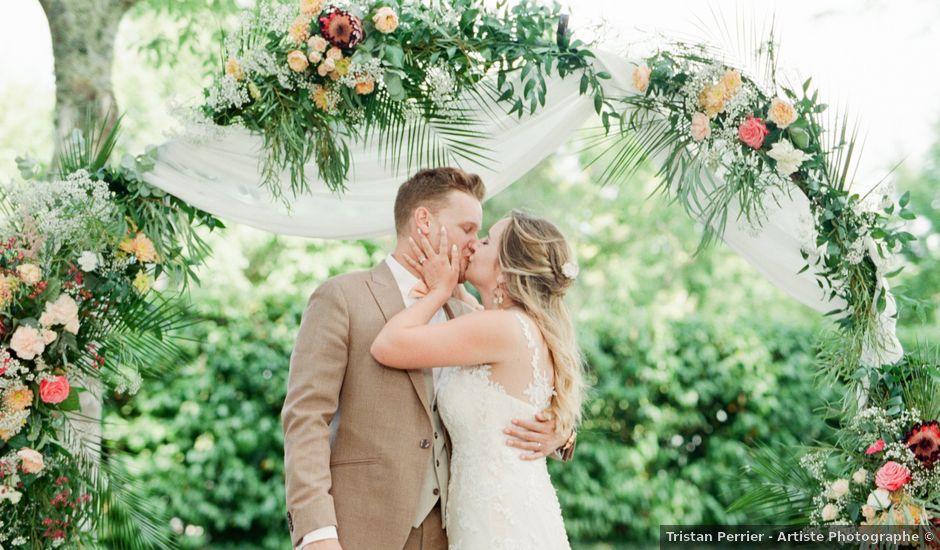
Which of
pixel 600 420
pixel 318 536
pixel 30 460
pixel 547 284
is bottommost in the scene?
pixel 600 420

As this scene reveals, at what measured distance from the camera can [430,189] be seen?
10.8 feet

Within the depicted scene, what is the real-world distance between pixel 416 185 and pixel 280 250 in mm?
6863

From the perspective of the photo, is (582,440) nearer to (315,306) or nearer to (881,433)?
(881,433)

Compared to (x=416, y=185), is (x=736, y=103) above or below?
above

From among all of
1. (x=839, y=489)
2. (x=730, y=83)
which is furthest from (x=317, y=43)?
(x=839, y=489)

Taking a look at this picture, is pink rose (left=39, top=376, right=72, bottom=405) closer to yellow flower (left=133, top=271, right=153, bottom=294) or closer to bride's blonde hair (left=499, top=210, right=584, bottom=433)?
yellow flower (left=133, top=271, right=153, bottom=294)

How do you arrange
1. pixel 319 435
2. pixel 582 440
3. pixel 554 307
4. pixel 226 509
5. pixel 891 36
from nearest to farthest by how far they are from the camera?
1. pixel 319 435
2. pixel 554 307
3. pixel 226 509
4. pixel 582 440
5. pixel 891 36

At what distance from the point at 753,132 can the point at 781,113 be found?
123mm

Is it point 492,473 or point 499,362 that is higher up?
point 499,362

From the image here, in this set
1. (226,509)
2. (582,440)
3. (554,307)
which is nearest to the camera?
(554,307)

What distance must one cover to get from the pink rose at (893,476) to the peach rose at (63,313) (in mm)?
3061

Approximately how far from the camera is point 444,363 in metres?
2.95

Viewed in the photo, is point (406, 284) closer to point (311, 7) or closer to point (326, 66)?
point (326, 66)

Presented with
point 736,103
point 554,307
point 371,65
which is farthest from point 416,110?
point 736,103
